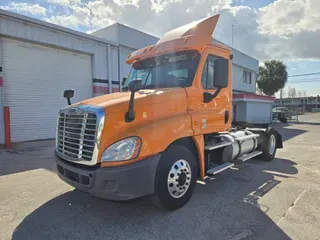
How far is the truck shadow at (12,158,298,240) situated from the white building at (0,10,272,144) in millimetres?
7550

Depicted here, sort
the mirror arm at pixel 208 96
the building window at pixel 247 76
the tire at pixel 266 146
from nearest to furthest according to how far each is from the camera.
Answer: the mirror arm at pixel 208 96 < the tire at pixel 266 146 < the building window at pixel 247 76

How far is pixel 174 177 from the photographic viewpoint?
3.67 metres

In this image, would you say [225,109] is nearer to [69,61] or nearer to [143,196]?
[143,196]

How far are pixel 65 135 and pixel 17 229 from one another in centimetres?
144

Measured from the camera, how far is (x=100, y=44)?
13094 mm

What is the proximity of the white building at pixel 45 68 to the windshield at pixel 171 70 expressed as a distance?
805cm

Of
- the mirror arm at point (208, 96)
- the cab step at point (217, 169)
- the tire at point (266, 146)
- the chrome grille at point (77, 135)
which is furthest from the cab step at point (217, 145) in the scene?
the tire at point (266, 146)

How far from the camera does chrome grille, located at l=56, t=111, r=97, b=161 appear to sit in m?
3.28

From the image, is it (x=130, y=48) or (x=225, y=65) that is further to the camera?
(x=130, y=48)

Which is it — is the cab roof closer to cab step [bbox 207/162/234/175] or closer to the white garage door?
cab step [bbox 207/162/234/175]

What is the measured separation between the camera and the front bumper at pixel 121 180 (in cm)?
312

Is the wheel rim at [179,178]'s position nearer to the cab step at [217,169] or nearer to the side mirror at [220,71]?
the cab step at [217,169]

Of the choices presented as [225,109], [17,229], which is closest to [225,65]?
[225,109]

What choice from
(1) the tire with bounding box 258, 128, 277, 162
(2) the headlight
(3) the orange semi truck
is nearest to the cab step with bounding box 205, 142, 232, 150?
(3) the orange semi truck
